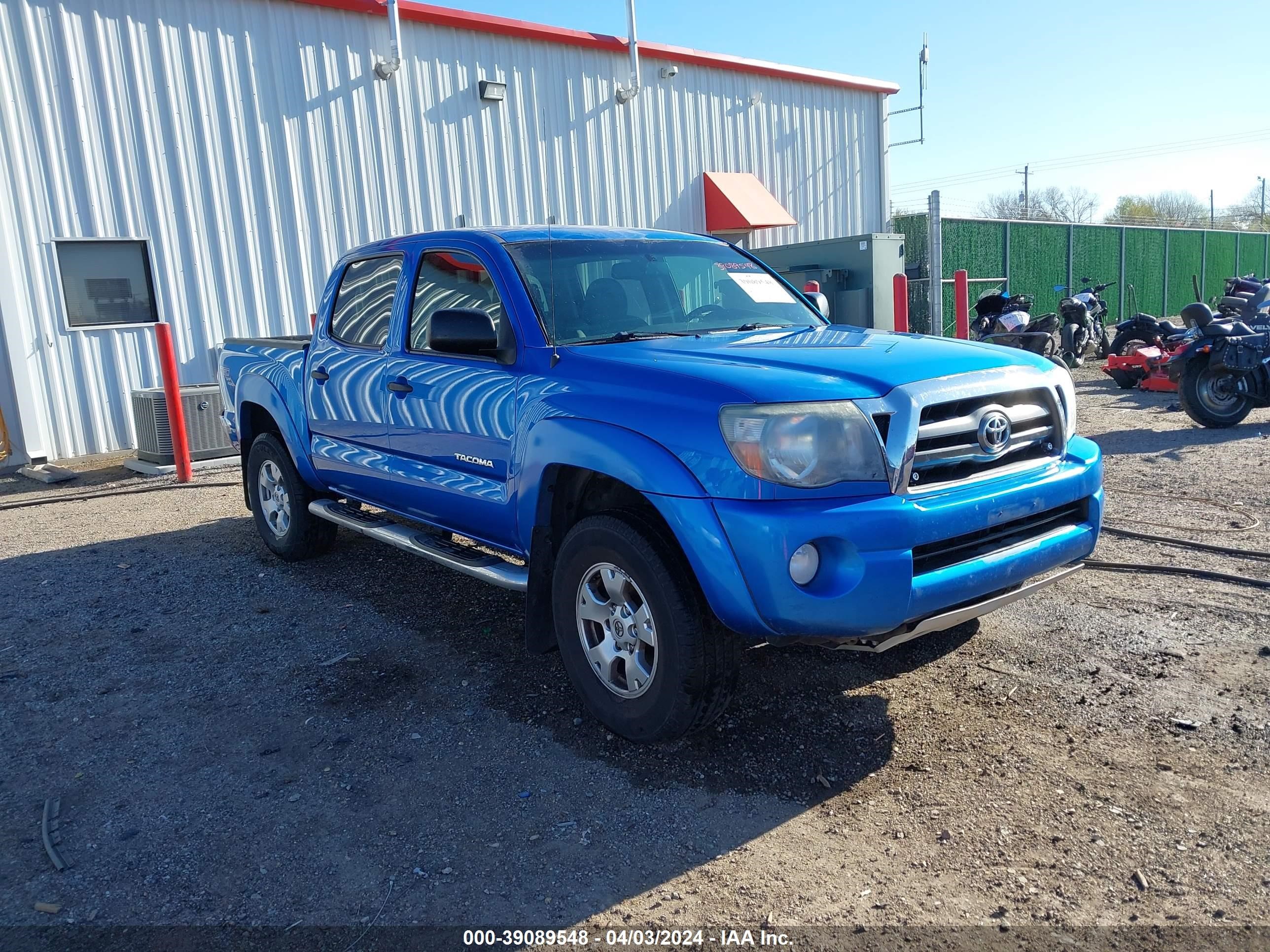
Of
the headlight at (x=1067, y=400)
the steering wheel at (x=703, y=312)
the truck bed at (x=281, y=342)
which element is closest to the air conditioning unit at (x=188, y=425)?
the truck bed at (x=281, y=342)

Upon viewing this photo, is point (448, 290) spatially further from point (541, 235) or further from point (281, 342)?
point (281, 342)

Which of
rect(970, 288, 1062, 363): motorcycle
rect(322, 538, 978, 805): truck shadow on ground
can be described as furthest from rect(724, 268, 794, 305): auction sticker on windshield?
rect(970, 288, 1062, 363): motorcycle

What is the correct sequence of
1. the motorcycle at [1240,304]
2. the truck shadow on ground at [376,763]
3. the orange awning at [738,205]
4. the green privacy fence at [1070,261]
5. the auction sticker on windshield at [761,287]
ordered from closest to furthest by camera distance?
1. the truck shadow on ground at [376,763]
2. the auction sticker on windshield at [761,287]
3. the motorcycle at [1240,304]
4. the orange awning at [738,205]
5. the green privacy fence at [1070,261]

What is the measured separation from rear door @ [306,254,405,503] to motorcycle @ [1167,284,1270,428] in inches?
298

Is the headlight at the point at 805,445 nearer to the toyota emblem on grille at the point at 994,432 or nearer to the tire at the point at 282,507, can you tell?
the toyota emblem on grille at the point at 994,432

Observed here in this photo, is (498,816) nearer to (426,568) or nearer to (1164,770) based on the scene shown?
(1164,770)

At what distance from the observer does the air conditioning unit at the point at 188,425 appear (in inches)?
401

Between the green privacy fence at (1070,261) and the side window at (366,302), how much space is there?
13518 millimetres

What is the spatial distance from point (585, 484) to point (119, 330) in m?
9.82

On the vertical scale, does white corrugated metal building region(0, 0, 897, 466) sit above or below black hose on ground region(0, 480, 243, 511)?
above

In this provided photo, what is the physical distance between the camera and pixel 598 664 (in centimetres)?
367

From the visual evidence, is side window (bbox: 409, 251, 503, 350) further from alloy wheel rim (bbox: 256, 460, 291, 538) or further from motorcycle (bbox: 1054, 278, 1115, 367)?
motorcycle (bbox: 1054, 278, 1115, 367)

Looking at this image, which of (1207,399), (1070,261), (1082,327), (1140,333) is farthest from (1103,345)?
(1207,399)

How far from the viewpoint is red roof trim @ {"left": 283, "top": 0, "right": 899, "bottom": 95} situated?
13.2 meters
